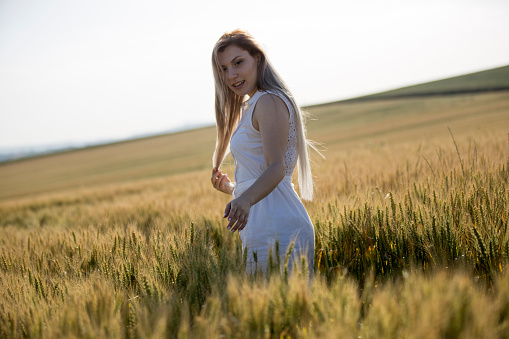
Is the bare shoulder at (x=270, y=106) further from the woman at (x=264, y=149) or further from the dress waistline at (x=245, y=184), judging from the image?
the dress waistline at (x=245, y=184)

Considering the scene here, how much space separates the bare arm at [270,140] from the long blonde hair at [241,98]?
0.13 meters

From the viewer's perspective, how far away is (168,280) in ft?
4.34

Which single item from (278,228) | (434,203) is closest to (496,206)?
(434,203)

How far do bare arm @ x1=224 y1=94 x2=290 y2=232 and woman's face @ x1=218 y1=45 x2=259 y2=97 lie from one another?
0.78 feet

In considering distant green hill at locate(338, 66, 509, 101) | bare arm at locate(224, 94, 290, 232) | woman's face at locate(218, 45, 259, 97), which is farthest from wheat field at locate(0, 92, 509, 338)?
distant green hill at locate(338, 66, 509, 101)

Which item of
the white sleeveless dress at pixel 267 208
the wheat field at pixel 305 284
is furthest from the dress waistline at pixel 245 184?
the wheat field at pixel 305 284

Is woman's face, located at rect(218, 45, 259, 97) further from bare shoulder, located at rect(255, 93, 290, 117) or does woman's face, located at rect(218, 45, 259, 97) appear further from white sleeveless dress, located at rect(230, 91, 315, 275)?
bare shoulder, located at rect(255, 93, 290, 117)

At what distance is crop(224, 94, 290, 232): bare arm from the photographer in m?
1.50

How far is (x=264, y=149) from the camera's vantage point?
5.23ft

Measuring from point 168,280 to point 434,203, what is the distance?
1.30m

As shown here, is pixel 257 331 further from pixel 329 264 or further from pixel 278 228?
pixel 329 264

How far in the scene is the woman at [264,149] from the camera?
1.59 m

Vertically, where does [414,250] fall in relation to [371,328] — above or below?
below

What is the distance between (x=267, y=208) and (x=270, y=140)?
1.11 ft
